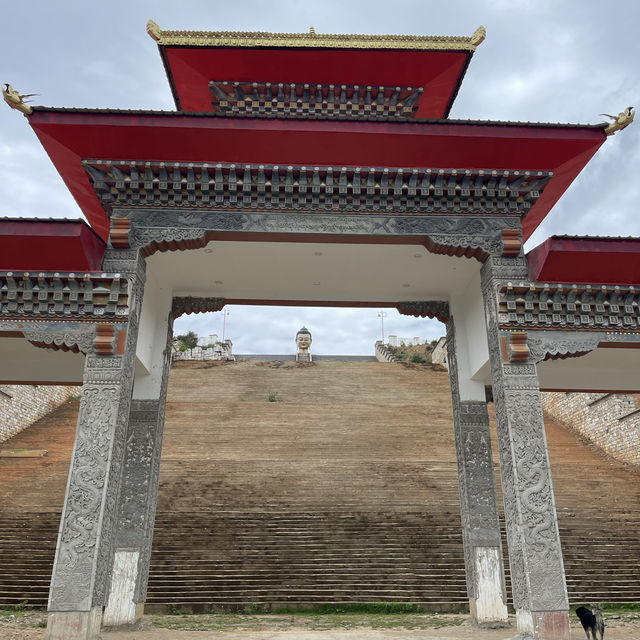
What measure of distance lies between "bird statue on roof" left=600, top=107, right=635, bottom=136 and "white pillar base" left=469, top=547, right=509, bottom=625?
6583mm

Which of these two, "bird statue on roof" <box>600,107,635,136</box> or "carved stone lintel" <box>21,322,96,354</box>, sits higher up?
"bird statue on roof" <box>600,107,635,136</box>

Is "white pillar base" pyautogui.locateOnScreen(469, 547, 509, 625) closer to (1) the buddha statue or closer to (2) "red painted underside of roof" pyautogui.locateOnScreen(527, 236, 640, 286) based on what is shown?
(2) "red painted underside of roof" pyautogui.locateOnScreen(527, 236, 640, 286)

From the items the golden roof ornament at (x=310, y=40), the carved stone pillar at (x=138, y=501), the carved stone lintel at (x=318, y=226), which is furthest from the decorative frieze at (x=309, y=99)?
the carved stone pillar at (x=138, y=501)

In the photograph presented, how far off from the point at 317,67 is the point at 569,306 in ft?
20.1

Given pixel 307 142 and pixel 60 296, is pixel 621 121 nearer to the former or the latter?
pixel 307 142

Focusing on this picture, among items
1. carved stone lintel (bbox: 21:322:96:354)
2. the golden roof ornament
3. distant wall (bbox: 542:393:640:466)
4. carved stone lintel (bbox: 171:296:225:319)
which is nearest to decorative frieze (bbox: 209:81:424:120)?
the golden roof ornament

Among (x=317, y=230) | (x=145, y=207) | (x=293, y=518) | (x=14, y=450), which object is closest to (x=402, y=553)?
(x=293, y=518)

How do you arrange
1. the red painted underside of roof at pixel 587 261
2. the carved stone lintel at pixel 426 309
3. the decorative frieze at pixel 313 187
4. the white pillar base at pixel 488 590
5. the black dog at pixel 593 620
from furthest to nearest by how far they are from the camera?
1. the carved stone lintel at pixel 426 309
2. the white pillar base at pixel 488 590
3. the decorative frieze at pixel 313 187
4. the red painted underside of roof at pixel 587 261
5. the black dog at pixel 593 620

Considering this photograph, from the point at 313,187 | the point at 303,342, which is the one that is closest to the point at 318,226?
the point at 313,187

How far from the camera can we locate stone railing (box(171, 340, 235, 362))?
41.5 metres

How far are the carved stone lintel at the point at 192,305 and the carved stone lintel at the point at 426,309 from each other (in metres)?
3.55

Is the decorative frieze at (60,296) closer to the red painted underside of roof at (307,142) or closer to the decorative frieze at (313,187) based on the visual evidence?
the decorative frieze at (313,187)

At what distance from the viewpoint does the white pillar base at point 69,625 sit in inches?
235

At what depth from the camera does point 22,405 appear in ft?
72.7
